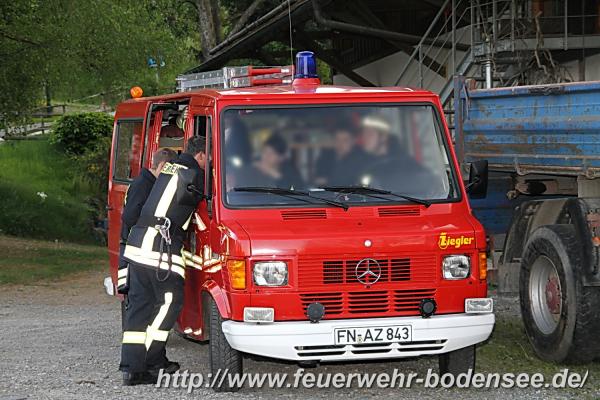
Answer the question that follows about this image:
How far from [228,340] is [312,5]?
49.2ft

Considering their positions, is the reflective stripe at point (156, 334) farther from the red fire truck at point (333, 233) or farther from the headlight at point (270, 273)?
the headlight at point (270, 273)

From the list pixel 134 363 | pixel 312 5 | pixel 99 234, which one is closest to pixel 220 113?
pixel 134 363

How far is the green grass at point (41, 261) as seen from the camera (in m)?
16.3

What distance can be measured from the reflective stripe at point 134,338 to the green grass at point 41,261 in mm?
8361

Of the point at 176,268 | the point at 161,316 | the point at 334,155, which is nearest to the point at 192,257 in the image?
the point at 176,268

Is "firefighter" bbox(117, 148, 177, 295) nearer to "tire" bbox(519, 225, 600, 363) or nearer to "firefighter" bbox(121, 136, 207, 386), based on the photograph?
"firefighter" bbox(121, 136, 207, 386)

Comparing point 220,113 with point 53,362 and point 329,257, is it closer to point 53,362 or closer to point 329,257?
point 329,257

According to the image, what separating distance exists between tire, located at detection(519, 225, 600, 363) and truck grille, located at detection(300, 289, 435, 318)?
132cm

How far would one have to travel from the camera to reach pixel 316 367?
8.32 metres

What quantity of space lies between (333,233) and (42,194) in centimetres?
2282

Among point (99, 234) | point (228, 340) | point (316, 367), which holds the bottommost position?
point (99, 234)

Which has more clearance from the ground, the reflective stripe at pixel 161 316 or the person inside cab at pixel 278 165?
the person inside cab at pixel 278 165

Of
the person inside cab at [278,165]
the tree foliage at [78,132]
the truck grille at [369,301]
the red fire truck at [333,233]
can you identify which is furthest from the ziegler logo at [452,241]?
the tree foliage at [78,132]

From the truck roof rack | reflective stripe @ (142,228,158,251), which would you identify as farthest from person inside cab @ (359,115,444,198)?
the truck roof rack
